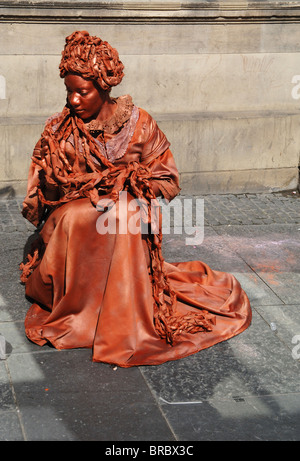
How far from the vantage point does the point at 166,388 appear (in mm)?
4715

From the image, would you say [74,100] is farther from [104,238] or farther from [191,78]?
[191,78]

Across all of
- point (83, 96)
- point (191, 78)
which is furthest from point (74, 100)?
→ point (191, 78)

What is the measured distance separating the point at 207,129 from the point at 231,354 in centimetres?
392

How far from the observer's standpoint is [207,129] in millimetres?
8523

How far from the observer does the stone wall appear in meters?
7.90

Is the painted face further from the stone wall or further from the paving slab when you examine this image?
the stone wall

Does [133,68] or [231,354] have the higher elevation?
[133,68]

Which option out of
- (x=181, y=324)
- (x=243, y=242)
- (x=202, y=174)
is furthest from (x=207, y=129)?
(x=181, y=324)

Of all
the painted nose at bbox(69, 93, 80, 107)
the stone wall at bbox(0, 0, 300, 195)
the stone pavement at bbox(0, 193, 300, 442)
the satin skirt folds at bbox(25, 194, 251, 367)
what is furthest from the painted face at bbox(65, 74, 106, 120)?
the stone wall at bbox(0, 0, 300, 195)

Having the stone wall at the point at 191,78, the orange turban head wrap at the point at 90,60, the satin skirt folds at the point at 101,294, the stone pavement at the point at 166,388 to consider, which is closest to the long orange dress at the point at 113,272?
the satin skirt folds at the point at 101,294

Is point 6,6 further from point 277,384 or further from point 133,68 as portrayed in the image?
point 277,384

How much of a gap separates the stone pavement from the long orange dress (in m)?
0.12

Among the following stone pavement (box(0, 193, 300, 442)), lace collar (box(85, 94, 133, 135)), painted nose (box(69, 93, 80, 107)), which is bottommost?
stone pavement (box(0, 193, 300, 442))

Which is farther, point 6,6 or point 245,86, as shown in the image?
point 245,86
